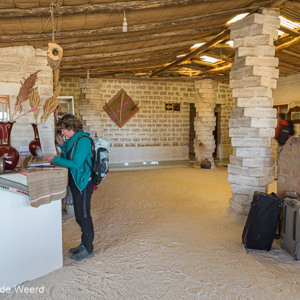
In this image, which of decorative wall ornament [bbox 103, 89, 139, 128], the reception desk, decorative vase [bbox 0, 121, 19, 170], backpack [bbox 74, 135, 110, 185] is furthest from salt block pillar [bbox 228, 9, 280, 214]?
decorative wall ornament [bbox 103, 89, 139, 128]

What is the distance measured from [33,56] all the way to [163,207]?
10.4 feet

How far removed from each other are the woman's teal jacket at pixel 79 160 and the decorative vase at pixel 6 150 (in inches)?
13.2

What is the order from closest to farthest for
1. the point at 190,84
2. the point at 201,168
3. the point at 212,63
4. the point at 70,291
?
the point at 70,291
the point at 212,63
the point at 201,168
the point at 190,84

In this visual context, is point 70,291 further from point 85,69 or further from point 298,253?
point 85,69

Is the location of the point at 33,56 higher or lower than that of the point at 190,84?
lower

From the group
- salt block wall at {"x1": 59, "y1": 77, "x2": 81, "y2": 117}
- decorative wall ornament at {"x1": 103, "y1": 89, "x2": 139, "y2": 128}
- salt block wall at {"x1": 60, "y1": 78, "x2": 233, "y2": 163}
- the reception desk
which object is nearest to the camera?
the reception desk

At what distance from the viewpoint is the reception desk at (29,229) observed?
2316 mm

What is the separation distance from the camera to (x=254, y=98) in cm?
416

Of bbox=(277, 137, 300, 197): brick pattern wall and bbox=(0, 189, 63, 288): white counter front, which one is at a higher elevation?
bbox=(277, 137, 300, 197): brick pattern wall

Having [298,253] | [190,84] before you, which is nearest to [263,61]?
[298,253]

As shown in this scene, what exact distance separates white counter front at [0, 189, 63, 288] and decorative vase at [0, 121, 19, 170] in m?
0.25

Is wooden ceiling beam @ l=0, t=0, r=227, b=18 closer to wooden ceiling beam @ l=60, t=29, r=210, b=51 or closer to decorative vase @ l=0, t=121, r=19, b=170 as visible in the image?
wooden ceiling beam @ l=60, t=29, r=210, b=51

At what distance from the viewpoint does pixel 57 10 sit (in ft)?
11.4

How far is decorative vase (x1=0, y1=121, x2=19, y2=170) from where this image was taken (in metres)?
2.40
